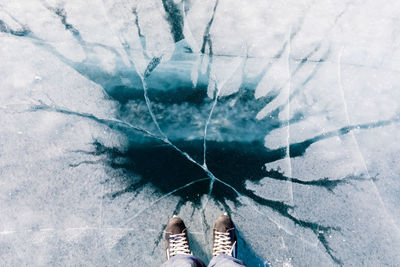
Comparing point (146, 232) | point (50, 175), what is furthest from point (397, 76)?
point (50, 175)

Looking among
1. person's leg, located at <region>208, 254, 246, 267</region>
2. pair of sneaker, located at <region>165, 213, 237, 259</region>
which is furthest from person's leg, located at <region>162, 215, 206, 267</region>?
person's leg, located at <region>208, 254, 246, 267</region>

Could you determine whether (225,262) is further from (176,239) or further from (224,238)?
(176,239)

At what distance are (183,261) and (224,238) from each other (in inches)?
11.6

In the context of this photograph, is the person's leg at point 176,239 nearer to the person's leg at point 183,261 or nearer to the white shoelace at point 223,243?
the person's leg at point 183,261

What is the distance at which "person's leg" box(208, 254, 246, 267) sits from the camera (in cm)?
168

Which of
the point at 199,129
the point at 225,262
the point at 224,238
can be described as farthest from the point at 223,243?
the point at 199,129

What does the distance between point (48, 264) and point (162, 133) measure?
107 cm

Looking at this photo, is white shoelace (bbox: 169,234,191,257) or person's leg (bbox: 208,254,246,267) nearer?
person's leg (bbox: 208,254,246,267)

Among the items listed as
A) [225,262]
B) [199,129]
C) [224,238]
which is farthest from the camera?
[199,129]

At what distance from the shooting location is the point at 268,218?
1942 millimetres

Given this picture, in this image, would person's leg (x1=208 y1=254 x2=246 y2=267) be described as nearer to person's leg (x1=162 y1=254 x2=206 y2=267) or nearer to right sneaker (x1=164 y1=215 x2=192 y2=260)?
A: person's leg (x1=162 y1=254 x2=206 y2=267)

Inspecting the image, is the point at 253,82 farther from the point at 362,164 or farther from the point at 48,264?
the point at 48,264

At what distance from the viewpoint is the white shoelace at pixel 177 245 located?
6.10ft

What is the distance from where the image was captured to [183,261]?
170 centimetres
